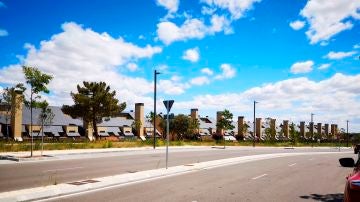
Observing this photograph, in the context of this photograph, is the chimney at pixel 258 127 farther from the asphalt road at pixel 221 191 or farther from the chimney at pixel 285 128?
the asphalt road at pixel 221 191

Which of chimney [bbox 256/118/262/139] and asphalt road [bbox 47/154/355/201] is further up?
asphalt road [bbox 47/154/355/201]

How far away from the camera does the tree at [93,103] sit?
58.5 m

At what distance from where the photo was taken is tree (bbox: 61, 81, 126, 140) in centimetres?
5847

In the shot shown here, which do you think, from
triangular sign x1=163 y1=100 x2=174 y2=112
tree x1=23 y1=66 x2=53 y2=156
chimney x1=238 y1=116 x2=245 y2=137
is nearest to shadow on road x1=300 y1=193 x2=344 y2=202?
triangular sign x1=163 y1=100 x2=174 y2=112

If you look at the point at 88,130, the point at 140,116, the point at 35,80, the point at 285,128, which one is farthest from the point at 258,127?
the point at 35,80

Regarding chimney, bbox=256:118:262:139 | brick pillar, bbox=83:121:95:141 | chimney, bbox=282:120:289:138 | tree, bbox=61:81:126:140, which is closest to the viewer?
tree, bbox=61:81:126:140

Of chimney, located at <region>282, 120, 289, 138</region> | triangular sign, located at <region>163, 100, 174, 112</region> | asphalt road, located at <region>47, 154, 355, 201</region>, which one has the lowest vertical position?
chimney, located at <region>282, 120, 289, 138</region>

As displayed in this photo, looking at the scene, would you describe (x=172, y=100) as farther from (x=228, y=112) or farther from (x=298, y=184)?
(x=228, y=112)

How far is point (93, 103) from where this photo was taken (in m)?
58.8

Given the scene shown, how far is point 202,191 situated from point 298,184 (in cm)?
431

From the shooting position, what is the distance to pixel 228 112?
188 ft

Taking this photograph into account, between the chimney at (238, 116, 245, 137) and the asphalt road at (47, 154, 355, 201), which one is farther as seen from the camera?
the chimney at (238, 116, 245, 137)

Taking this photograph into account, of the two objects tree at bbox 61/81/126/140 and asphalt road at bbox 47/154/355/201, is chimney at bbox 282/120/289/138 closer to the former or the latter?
tree at bbox 61/81/126/140

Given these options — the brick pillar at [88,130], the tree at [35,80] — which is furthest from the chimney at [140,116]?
the tree at [35,80]
